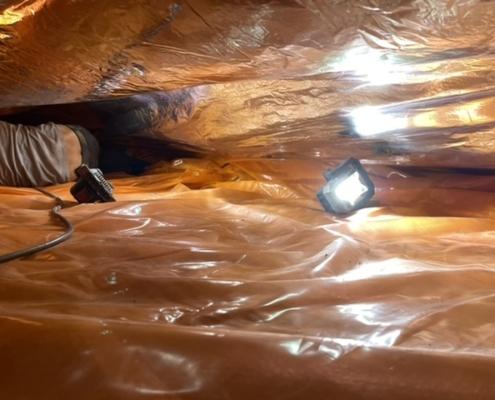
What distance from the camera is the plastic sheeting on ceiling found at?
17.3 inches

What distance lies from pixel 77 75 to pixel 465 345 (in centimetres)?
97

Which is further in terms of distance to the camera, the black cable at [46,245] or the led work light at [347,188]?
the led work light at [347,188]

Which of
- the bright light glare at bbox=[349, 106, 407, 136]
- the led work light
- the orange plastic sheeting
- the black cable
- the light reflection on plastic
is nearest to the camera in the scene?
the orange plastic sheeting

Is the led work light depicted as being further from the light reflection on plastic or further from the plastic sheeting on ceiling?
the light reflection on plastic

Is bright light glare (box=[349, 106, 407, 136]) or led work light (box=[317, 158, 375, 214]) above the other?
bright light glare (box=[349, 106, 407, 136])

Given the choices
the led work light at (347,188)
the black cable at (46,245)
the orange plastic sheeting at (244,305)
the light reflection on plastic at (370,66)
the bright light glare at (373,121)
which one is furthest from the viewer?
the led work light at (347,188)

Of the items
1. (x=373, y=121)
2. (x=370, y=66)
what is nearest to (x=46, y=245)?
(x=370, y=66)

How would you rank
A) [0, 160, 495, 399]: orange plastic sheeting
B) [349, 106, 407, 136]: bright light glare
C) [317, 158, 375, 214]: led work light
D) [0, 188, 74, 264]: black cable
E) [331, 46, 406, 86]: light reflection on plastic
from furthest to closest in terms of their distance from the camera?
[317, 158, 375, 214]: led work light
[349, 106, 407, 136]: bright light glare
[331, 46, 406, 86]: light reflection on plastic
[0, 188, 74, 264]: black cable
[0, 160, 495, 399]: orange plastic sheeting

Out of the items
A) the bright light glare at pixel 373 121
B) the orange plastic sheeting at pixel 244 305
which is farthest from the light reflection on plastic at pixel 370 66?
the orange plastic sheeting at pixel 244 305

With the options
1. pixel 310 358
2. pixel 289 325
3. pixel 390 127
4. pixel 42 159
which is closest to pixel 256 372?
pixel 310 358

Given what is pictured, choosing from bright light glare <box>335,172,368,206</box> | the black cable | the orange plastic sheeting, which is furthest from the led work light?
the black cable

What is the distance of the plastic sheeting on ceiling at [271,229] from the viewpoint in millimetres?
439

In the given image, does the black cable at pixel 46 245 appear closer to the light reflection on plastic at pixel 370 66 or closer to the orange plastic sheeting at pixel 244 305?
the orange plastic sheeting at pixel 244 305

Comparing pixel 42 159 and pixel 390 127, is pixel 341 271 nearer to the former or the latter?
pixel 390 127
